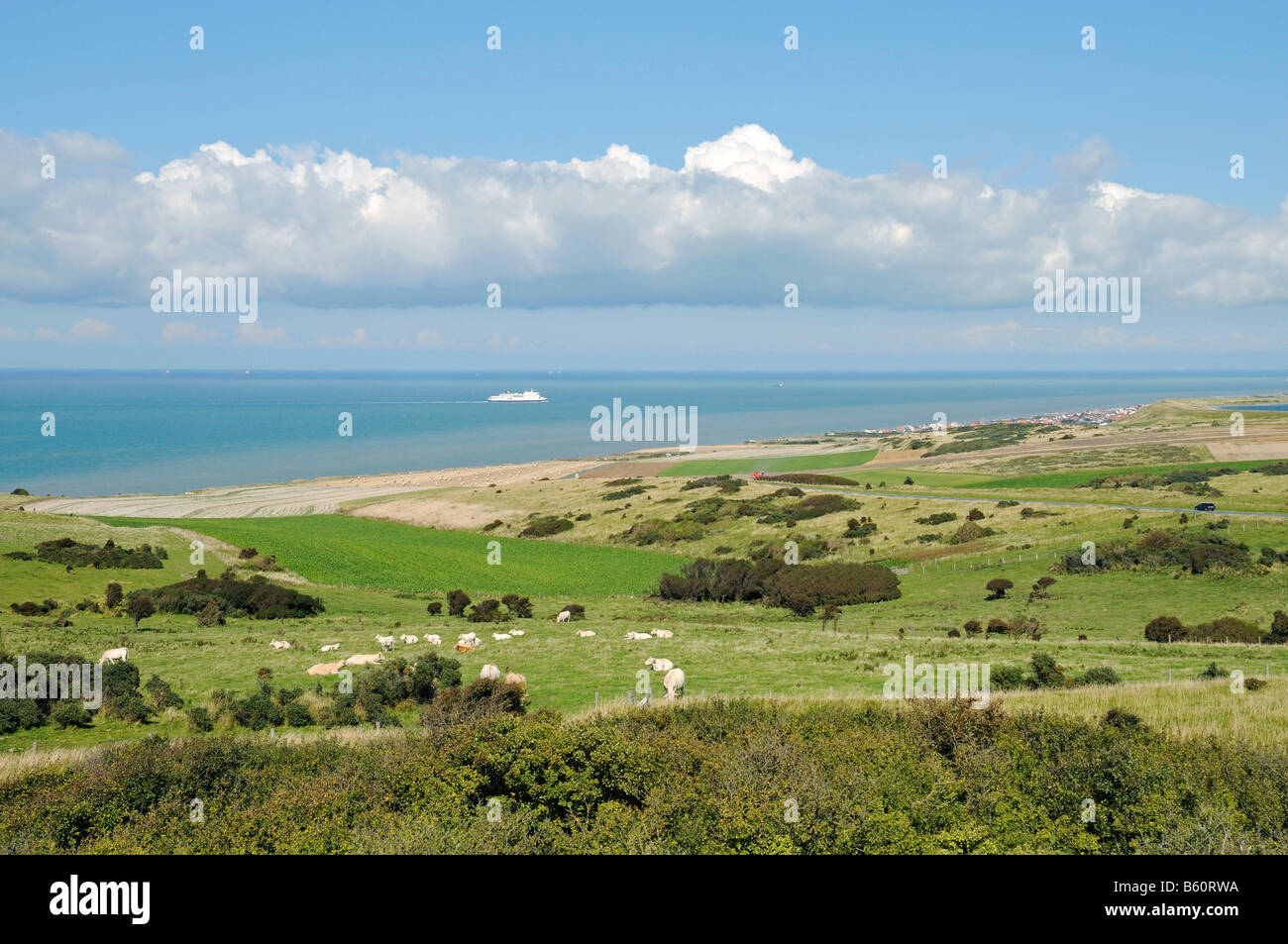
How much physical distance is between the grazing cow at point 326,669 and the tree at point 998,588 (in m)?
36.0

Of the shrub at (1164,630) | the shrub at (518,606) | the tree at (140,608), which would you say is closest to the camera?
the shrub at (1164,630)

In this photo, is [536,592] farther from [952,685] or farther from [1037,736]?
[1037,736]

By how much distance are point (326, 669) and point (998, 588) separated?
122 ft

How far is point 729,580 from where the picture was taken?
59.0 metres

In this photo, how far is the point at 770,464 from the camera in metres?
144

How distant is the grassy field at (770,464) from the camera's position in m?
134

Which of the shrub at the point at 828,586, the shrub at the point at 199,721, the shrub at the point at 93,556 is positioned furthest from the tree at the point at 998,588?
the shrub at the point at 93,556

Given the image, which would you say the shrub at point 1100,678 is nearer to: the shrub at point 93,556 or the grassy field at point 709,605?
the grassy field at point 709,605

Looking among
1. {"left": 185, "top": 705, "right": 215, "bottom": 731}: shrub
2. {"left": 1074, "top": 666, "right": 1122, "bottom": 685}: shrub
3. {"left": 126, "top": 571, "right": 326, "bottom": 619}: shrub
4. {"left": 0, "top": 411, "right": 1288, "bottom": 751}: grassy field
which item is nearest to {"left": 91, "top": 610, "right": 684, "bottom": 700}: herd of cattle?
{"left": 0, "top": 411, "right": 1288, "bottom": 751}: grassy field

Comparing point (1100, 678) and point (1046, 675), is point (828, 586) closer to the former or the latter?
point (1046, 675)

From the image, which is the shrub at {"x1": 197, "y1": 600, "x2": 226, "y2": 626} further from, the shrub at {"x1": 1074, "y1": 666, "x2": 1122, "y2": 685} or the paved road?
the paved road

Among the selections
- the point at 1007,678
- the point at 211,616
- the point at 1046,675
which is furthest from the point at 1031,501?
the point at 211,616
